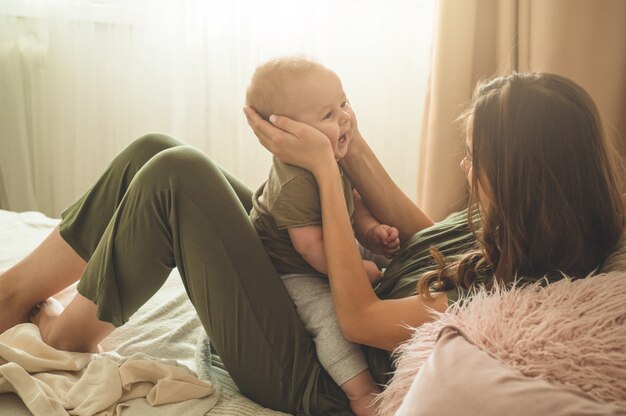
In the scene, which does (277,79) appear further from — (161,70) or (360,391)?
(161,70)

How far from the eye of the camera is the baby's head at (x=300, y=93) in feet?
4.20

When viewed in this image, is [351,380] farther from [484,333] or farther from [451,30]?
[451,30]

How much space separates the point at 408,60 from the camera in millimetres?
2789

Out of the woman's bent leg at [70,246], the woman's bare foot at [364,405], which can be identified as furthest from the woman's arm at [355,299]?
the woman's bent leg at [70,246]

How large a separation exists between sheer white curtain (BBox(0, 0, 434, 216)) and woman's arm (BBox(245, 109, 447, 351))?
4.73 ft

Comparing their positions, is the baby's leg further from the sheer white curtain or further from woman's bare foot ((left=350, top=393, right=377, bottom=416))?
the sheer white curtain

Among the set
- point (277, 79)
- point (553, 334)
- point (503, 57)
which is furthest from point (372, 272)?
point (503, 57)

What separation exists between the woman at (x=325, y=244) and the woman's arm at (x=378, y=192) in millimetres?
49

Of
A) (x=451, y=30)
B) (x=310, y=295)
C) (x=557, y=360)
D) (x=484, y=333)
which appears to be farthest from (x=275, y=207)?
(x=451, y=30)

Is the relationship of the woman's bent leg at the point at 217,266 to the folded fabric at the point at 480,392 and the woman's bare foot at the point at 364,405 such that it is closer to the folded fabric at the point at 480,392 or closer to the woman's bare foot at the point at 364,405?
the woman's bare foot at the point at 364,405

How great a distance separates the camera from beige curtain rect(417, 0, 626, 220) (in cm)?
214

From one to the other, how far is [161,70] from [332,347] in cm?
182

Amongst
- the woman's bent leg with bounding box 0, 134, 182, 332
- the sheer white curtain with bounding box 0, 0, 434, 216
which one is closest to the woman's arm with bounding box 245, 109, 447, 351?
the woman's bent leg with bounding box 0, 134, 182, 332

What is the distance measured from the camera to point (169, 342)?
4.99ft
